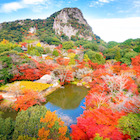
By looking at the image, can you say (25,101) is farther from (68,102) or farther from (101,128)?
(101,128)

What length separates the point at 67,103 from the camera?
13648 millimetres

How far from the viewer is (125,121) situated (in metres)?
5.39

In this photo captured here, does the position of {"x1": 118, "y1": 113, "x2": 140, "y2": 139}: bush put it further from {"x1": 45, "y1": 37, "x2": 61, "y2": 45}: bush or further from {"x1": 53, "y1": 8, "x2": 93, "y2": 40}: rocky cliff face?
{"x1": 53, "y1": 8, "x2": 93, "y2": 40}: rocky cliff face

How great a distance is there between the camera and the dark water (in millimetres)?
10695

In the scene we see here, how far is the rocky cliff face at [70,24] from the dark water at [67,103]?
163 ft

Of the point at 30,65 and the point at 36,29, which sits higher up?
the point at 36,29

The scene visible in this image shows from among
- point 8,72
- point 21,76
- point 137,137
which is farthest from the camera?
point 21,76

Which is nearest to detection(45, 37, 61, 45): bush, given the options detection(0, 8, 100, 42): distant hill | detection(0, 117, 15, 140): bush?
detection(0, 8, 100, 42): distant hill

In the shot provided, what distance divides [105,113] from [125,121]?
1.84 meters

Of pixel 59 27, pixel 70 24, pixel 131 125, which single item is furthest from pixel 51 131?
pixel 70 24

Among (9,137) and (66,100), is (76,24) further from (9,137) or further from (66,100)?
(9,137)

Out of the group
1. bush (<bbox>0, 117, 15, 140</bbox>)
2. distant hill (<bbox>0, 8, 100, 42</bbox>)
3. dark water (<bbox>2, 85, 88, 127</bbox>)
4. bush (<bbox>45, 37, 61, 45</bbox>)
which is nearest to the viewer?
bush (<bbox>0, 117, 15, 140</bbox>)

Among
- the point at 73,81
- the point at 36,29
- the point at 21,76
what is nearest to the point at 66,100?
the point at 73,81

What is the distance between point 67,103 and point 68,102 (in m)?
0.32
